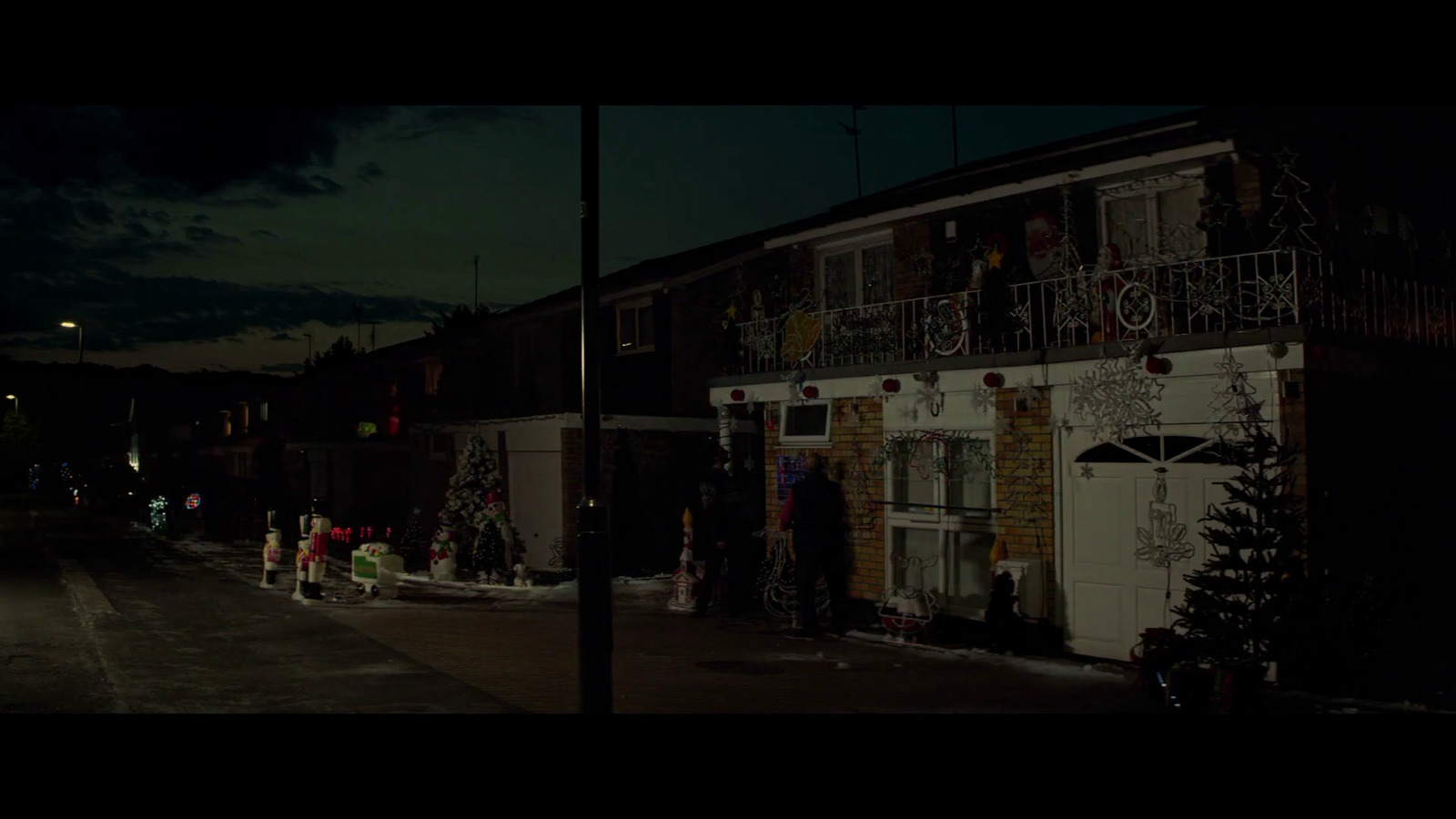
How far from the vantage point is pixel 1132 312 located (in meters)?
11.4

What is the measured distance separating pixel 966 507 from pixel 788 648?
9.07 ft

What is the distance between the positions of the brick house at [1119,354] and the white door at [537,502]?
6.00 metres

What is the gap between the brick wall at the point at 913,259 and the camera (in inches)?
560

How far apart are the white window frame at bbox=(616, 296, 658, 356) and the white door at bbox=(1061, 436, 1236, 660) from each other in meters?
11.4

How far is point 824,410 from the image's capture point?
14609 millimetres

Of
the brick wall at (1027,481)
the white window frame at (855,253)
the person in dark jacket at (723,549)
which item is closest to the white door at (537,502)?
the person in dark jacket at (723,549)

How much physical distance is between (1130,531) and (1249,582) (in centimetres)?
187

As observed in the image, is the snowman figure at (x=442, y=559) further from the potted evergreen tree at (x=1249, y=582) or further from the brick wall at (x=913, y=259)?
the potted evergreen tree at (x=1249, y=582)

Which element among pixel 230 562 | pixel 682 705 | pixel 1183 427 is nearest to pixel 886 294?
pixel 1183 427

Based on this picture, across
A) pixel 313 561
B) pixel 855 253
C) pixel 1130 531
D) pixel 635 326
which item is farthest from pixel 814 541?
pixel 635 326

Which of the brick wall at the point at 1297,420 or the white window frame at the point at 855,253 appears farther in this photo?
the white window frame at the point at 855,253

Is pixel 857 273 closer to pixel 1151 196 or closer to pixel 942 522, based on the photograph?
pixel 942 522

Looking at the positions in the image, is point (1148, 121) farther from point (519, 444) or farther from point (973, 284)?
point (519, 444)

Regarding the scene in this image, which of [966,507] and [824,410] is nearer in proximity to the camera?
[966,507]
